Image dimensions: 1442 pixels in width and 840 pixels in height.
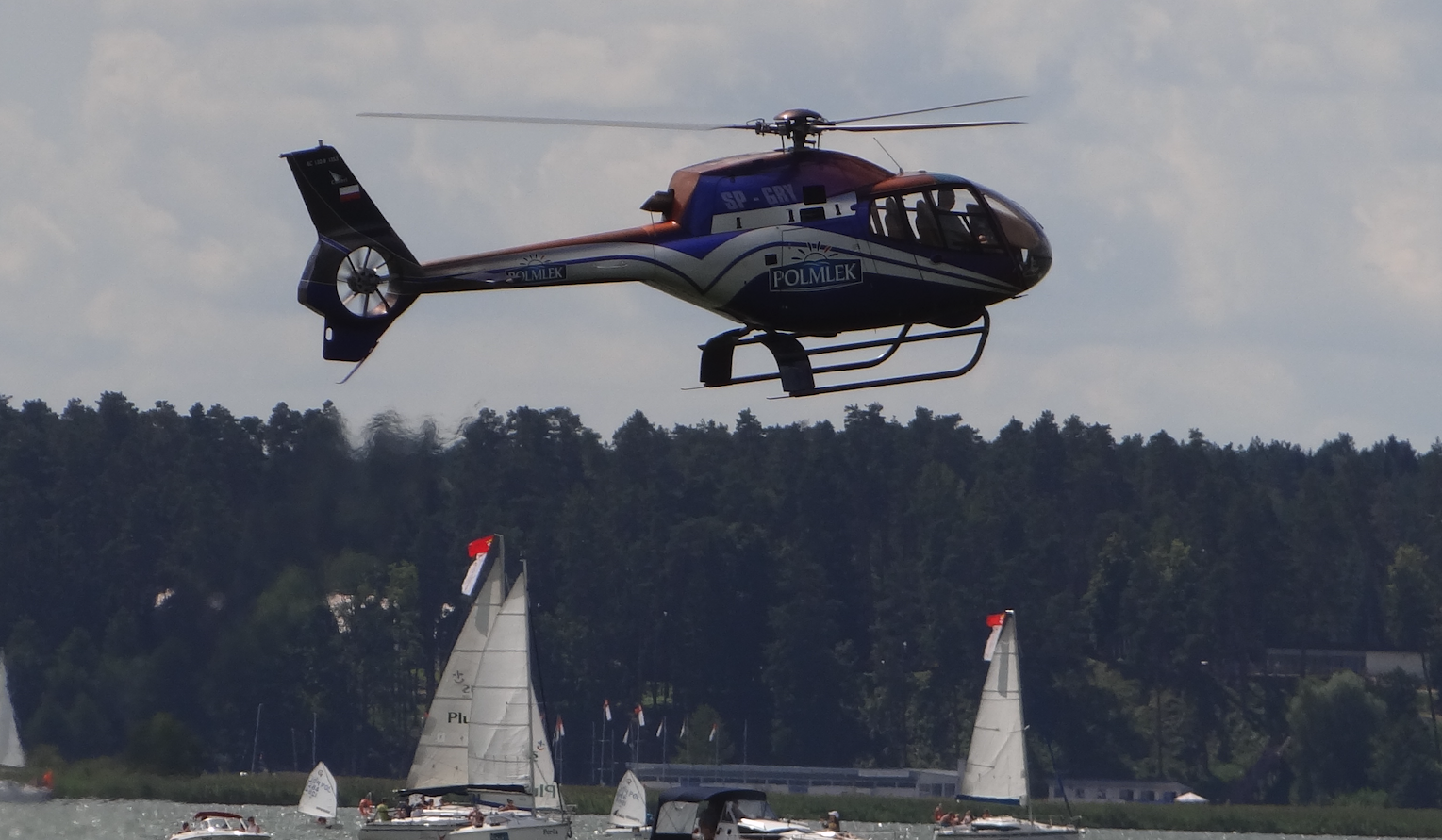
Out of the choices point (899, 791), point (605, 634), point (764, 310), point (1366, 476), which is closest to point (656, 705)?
point (605, 634)

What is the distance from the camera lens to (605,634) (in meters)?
131

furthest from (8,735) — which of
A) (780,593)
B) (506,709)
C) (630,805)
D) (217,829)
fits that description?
(780,593)

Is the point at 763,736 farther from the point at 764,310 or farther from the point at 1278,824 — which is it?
the point at 764,310

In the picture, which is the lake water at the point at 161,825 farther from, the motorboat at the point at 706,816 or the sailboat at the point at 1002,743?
the motorboat at the point at 706,816

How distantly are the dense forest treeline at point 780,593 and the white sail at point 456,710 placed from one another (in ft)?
106

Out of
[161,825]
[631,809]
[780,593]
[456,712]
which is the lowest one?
[161,825]

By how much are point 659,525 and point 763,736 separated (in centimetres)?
1504

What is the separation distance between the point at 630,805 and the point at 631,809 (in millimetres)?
263

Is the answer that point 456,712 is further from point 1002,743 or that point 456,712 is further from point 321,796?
Result: point 1002,743

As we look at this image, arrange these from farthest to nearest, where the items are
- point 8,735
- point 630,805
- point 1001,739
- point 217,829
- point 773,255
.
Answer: point 8,735
point 1001,739
point 630,805
point 217,829
point 773,255

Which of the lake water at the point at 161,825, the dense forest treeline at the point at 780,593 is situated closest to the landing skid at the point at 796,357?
the lake water at the point at 161,825

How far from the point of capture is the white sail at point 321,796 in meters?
70.2

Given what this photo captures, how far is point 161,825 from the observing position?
8581cm

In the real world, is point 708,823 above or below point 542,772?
below
